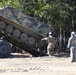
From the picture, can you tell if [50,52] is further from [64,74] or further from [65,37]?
[65,37]

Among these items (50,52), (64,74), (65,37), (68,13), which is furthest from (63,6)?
(64,74)

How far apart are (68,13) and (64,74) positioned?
20458 millimetres

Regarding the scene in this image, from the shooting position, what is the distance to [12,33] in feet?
73.8

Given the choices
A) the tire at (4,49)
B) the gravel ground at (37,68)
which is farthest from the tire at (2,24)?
the gravel ground at (37,68)

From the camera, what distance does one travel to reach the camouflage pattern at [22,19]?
70.3ft

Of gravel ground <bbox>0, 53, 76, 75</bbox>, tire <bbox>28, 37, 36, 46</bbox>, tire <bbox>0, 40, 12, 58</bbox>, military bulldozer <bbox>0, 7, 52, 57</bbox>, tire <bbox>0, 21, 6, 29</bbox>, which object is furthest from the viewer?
tire <bbox>28, 37, 36, 46</bbox>

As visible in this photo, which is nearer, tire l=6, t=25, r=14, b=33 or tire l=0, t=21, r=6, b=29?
tire l=0, t=21, r=6, b=29

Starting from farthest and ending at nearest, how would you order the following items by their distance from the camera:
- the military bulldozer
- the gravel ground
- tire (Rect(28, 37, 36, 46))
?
tire (Rect(28, 37, 36, 46)) < the military bulldozer < the gravel ground

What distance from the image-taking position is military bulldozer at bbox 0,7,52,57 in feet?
70.3

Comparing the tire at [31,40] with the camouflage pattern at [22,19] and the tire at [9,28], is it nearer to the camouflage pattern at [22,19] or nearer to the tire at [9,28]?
the camouflage pattern at [22,19]

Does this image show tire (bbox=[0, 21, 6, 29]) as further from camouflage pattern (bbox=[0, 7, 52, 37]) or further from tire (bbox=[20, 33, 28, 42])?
tire (bbox=[20, 33, 28, 42])

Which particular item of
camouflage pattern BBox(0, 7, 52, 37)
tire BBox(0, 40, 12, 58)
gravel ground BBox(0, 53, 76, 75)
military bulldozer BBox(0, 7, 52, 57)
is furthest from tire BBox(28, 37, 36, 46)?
gravel ground BBox(0, 53, 76, 75)

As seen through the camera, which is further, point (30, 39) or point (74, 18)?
point (74, 18)

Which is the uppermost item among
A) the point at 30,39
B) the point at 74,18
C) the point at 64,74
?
the point at 74,18
